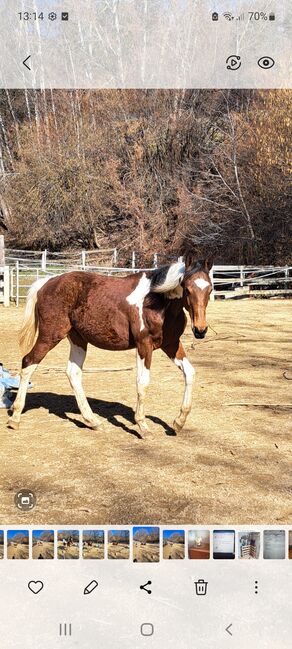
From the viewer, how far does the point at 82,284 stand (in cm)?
610

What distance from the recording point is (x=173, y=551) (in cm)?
228

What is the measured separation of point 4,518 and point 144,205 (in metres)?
34.4

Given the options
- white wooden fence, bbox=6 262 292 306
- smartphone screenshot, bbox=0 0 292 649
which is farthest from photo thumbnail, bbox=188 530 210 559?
white wooden fence, bbox=6 262 292 306

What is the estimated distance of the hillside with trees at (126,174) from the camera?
3428 centimetres

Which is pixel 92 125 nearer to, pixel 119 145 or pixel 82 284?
pixel 119 145

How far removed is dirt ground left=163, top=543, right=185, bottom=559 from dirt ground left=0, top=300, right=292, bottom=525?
135 cm

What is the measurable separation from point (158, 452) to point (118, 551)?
289 cm

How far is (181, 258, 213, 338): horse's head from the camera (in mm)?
4902

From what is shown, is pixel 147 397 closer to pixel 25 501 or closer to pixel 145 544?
pixel 25 501

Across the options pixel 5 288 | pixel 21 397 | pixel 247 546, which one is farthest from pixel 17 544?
pixel 5 288

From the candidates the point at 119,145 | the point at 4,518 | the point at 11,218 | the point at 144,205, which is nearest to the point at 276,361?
the point at 4,518

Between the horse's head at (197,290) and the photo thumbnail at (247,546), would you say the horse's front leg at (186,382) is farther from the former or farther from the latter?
the photo thumbnail at (247,546)

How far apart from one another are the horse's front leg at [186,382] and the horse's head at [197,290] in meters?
0.87

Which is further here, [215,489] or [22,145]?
[22,145]
